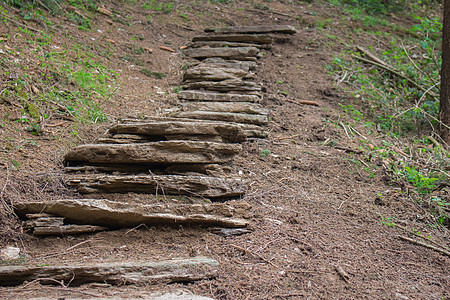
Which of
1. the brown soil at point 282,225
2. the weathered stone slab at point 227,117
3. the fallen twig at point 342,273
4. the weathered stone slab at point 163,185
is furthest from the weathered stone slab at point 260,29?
the fallen twig at point 342,273

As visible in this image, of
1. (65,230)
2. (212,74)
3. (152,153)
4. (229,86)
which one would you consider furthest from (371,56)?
(65,230)

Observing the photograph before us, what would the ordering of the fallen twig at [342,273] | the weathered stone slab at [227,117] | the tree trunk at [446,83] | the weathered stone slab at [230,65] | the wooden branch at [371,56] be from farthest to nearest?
the wooden branch at [371,56], the weathered stone slab at [230,65], the tree trunk at [446,83], the weathered stone slab at [227,117], the fallen twig at [342,273]

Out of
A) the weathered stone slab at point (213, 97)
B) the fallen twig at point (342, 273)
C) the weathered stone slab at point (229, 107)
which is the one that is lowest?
the fallen twig at point (342, 273)

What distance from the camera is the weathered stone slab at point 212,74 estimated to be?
6.14 meters

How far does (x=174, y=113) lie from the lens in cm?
508

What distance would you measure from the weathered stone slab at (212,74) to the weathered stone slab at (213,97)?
1.61 ft

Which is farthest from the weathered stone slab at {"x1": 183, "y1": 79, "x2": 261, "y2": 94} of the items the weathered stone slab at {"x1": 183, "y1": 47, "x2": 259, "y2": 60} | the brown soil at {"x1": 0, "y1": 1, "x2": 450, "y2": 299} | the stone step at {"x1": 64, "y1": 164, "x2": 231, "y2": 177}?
the stone step at {"x1": 64, "y1": 164, "x2": 231, "y2": 177}

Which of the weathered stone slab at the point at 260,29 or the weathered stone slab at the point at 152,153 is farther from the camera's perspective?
the weathered stone slab at the point at 260,29

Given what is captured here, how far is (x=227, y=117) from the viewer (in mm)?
4914

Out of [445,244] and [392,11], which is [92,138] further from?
[392,11]

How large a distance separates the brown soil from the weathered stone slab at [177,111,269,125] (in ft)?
0.91

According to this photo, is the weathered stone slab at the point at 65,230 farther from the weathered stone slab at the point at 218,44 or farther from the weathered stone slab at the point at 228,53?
the weathered stone slab at the point at 218,44

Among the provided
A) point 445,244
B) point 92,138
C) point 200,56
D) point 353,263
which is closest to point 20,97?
point 92,138

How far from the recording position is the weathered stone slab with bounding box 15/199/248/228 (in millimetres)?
2900
